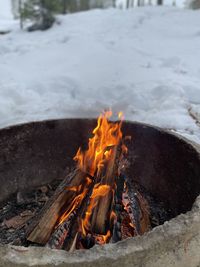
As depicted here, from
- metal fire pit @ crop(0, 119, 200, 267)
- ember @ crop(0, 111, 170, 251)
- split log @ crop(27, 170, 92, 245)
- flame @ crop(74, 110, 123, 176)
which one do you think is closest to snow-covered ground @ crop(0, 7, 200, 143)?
metal fire pit @ crop(0, 119, 200, 267)

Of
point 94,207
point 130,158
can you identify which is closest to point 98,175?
point 94,207

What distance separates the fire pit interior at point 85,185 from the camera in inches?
112

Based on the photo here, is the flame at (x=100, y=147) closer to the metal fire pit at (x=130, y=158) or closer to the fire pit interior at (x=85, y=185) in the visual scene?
the fire pit interior at (x=85, y=185)

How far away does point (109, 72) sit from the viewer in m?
8.16

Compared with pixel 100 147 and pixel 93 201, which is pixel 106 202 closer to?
pixel 93 201

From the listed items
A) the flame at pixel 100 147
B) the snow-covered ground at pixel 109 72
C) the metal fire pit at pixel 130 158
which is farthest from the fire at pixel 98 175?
the snow-covered ground at pixel 109 72

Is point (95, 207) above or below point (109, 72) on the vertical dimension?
above

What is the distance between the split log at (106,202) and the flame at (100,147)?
7 cm

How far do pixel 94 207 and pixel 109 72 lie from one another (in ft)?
18.6

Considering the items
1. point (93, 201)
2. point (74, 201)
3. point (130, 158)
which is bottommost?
point (130, 158)

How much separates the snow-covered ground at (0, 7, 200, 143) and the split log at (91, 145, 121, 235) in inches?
86.0

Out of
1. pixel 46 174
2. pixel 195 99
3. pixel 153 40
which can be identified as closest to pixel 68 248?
pixel 46 174

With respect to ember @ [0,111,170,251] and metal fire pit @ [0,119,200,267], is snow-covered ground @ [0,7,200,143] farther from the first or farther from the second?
ember @ [0,111,170,251]

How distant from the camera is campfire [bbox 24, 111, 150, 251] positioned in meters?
2.73
